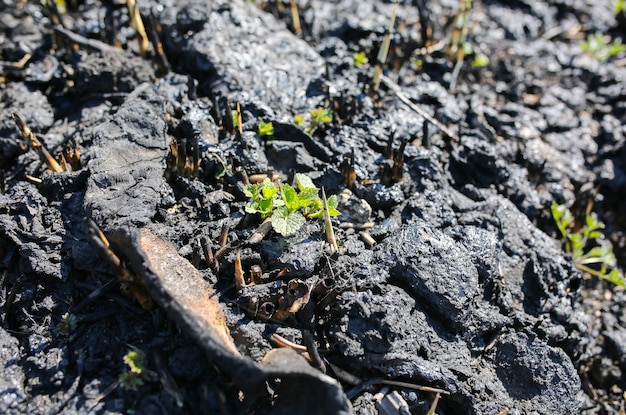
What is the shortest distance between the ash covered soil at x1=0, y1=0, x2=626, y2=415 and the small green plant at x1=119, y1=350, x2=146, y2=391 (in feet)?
0.08

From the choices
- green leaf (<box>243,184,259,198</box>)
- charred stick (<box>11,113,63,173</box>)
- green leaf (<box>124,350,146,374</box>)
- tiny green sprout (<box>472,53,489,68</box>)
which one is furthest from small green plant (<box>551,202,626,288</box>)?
charred stick (<box>11,113,63,173</box>)

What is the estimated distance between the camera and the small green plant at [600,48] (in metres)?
5.18

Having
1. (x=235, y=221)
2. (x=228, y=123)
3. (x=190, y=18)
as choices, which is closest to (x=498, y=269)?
(x=235, y=221)

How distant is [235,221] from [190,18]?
1933mm

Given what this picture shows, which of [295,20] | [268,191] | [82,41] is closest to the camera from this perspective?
[268,191]

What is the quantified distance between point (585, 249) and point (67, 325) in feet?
12.0

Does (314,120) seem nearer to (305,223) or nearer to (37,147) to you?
(305,223)

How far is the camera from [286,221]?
291 centimetres

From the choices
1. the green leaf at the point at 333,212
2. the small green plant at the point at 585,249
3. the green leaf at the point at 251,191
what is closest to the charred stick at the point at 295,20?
the green leaf at the point at 251,191

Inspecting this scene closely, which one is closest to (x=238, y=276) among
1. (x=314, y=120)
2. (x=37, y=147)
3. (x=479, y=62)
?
(x=314, y=120)

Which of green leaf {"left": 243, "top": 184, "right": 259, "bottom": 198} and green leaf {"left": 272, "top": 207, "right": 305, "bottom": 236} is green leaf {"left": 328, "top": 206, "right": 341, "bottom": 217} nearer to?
green leaf {"left": 272, "top": 207, "right": 305, "bottom": 236}

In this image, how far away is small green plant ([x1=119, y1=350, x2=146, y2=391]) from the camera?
2412 mm

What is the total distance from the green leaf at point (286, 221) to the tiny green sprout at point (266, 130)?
2.44ft

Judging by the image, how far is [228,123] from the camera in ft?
11.4
